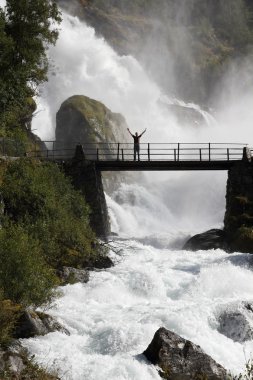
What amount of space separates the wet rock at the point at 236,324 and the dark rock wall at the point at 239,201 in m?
16.1

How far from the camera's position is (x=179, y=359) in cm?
1631

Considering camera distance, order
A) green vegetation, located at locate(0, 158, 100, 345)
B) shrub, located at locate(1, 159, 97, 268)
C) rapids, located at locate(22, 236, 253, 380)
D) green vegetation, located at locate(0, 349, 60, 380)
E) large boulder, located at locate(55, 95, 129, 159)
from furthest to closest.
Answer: large boulder, located at locate(55, 95, 129, 159) < shrub, located at locate(1, 159, 97, 268) < green vegetation, located at locate(0, 158, 100, 345) < rapids, located at locate(22, 236, 253, 380) < green vegetation, located at locate(0, 349, 60, 380)

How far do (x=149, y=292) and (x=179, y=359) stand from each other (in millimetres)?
8698

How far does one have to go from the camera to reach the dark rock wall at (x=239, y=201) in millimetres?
38438

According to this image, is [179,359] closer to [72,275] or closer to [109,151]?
[72,275]

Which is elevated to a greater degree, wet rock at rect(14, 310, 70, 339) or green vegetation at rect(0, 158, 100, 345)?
green vegetation at rect(0, 158, 100, 345)

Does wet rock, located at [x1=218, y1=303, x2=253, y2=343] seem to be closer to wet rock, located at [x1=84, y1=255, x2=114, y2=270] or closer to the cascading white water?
the cascading white water

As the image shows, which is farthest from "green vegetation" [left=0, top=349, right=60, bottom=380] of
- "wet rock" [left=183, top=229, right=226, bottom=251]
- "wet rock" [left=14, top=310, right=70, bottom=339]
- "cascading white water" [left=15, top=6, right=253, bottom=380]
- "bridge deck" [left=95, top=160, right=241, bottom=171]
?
"bridge deck" [left=95, top=160, right=241, bottom=171]

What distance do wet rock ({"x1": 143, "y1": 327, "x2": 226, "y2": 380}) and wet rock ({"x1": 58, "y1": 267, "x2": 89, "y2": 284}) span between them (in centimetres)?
946

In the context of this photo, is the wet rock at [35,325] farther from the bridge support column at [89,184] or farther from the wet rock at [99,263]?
the bridge support column at [89,184]

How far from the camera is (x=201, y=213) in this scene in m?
62.6

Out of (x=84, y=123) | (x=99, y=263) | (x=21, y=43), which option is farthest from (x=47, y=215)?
(x=84, y=123)

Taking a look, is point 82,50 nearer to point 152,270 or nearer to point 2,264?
point 152,270

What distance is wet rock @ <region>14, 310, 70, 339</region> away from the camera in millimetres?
17078
